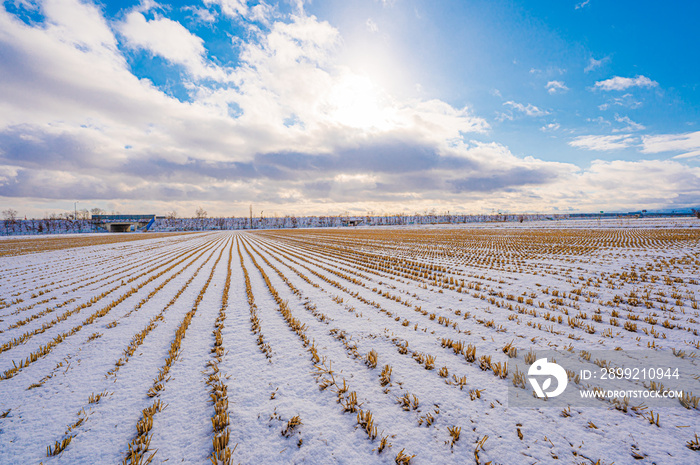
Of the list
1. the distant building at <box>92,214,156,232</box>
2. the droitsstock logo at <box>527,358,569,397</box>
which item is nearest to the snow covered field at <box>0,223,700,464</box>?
the droitsstock logo at <box>527,358,569,397</box>

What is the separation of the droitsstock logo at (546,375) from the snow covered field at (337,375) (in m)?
0.14

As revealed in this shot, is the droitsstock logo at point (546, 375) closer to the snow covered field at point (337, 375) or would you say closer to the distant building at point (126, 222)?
the snow covered field at point (337, 375)

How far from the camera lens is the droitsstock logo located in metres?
4.66

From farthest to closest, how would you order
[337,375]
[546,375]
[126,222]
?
1. [126,222]
2. [337,375]
3. [546,375]

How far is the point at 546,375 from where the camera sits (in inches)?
201

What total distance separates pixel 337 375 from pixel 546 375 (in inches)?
158

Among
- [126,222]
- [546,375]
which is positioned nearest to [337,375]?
[546,375]

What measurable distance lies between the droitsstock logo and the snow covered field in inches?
5.4

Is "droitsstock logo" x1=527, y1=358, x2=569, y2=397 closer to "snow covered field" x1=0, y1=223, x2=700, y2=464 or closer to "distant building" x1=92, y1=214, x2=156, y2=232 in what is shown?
"snow covered field" x1=0, y1=223, x2=700, y2=464

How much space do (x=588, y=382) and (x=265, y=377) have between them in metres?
6.03

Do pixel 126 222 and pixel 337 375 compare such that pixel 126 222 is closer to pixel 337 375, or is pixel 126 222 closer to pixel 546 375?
pixel 337 375

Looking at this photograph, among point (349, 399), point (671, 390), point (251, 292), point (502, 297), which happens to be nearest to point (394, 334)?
point (349, 399)

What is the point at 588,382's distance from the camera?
4844 millimetres

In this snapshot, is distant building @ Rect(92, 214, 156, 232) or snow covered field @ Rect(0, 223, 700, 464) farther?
distant building @ Rect(92, 214, 156, 232)
